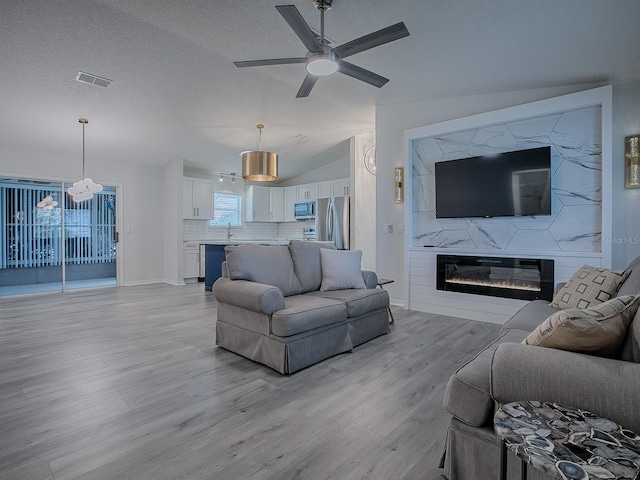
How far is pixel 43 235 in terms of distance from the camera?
6.50 m

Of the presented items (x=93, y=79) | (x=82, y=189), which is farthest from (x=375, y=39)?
(x=82, y=189)

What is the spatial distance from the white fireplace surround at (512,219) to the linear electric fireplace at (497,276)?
0.28 ft

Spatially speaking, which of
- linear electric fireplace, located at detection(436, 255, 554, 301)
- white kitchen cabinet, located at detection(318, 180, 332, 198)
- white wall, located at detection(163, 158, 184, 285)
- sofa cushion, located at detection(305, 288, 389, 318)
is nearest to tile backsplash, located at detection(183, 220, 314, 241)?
white wall, located at detection(163, 158, 184, 285)

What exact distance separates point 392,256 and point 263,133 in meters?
3.24

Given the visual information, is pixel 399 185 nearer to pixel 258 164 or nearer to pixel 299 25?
pixel 258 164

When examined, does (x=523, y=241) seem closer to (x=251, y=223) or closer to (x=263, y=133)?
(x=263, y=133)

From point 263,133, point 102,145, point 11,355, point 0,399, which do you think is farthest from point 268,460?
point 102,145

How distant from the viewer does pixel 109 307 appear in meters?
4.90

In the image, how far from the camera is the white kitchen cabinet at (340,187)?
24.2 ft

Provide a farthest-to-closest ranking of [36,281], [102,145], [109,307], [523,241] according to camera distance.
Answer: [36,281] → [102,145] → [109,307] → [523,241]

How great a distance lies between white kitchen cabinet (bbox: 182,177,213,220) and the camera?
746 cm

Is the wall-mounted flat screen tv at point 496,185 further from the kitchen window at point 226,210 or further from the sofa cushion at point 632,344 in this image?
the kitchen window at point 226,210

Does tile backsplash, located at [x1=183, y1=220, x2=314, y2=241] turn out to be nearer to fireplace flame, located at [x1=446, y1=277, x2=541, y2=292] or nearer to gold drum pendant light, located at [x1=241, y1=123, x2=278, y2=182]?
gold drum pendant light, located at [x1=241, y1=123, x2=278, y2=182]

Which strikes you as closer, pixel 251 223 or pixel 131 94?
pixel 131 94
